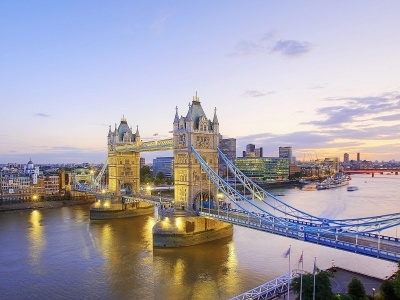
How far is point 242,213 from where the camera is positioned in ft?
119

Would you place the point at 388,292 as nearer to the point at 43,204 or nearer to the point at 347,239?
the point at 347,239

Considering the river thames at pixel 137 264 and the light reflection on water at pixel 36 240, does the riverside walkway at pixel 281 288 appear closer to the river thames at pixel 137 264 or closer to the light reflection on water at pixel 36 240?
the river thames at pixel 137 264

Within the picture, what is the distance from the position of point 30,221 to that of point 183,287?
3612cm

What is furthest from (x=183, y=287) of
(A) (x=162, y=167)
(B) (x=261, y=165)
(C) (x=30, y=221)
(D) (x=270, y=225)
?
(A) (x=162, y=167)

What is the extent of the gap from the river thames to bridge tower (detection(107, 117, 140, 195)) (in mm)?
11766

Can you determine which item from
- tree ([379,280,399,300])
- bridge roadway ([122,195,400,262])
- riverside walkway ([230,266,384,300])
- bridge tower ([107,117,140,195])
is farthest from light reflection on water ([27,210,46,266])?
tree ([379,280,399,300])

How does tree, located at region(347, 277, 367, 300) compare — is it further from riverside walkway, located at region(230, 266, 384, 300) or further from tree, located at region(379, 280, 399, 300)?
riverside walkway, located at region(230, 266, 384, 300)

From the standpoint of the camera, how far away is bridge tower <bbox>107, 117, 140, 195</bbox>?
2314 inches

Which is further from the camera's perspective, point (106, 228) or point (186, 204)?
point (106, 228)

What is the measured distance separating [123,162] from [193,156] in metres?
22.9

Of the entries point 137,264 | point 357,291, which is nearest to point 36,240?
point 137,264

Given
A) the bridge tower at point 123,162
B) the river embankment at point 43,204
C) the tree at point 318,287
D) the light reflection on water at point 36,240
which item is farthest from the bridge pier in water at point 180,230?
the river embankment at point 43,204

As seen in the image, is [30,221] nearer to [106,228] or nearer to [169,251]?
[106,228]

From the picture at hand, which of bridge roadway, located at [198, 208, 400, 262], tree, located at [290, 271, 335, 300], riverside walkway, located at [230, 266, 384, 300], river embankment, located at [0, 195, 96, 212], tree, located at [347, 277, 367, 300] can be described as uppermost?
bridge roadway, located at [198, 208, 400, 262]
